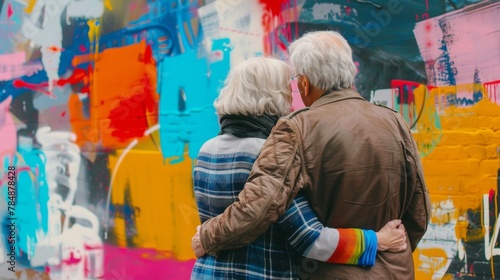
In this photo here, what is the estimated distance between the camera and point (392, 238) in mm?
2395

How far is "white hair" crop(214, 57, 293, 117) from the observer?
255 cm

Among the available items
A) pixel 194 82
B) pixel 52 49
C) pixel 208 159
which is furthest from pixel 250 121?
pixel 52 49

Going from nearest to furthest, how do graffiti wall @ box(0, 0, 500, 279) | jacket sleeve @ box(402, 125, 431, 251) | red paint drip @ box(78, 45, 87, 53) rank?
jacket sleeve @ box(402, 125, 431, 251), graffiti wall @ box(0, 0, 500, 279), red paint drip @ box(78, 45, 87, 53)

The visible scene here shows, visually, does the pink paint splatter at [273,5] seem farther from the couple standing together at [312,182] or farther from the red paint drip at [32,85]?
the red paint drip at [32,85]

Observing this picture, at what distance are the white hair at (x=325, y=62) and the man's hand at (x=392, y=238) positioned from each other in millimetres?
553

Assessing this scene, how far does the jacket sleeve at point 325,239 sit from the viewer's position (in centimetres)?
233

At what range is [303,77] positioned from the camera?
249 centimetres

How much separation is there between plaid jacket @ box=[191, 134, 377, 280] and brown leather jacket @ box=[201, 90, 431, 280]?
0.05m

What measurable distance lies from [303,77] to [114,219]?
352cm

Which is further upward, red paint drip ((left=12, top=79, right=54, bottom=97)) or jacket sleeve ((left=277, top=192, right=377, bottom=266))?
red paint drip ((left=12, top=79, right=54, bottom=97))

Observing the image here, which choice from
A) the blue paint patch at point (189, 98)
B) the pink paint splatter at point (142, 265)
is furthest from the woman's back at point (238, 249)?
the pink paint splatter at point (142, 265)

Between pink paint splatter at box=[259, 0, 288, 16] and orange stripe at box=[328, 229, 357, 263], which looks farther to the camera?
pink paint splatter at box=[259, 0, 288, 16]

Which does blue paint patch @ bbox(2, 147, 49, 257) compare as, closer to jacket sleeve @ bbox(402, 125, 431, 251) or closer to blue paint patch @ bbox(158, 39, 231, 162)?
blue paint patch @ bbox(158, 39, 231, 162)

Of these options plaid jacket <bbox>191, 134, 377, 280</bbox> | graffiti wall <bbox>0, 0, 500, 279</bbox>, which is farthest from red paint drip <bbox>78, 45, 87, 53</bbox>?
plaid jacket <bbox>191, 134, 377, 280</bbox>
